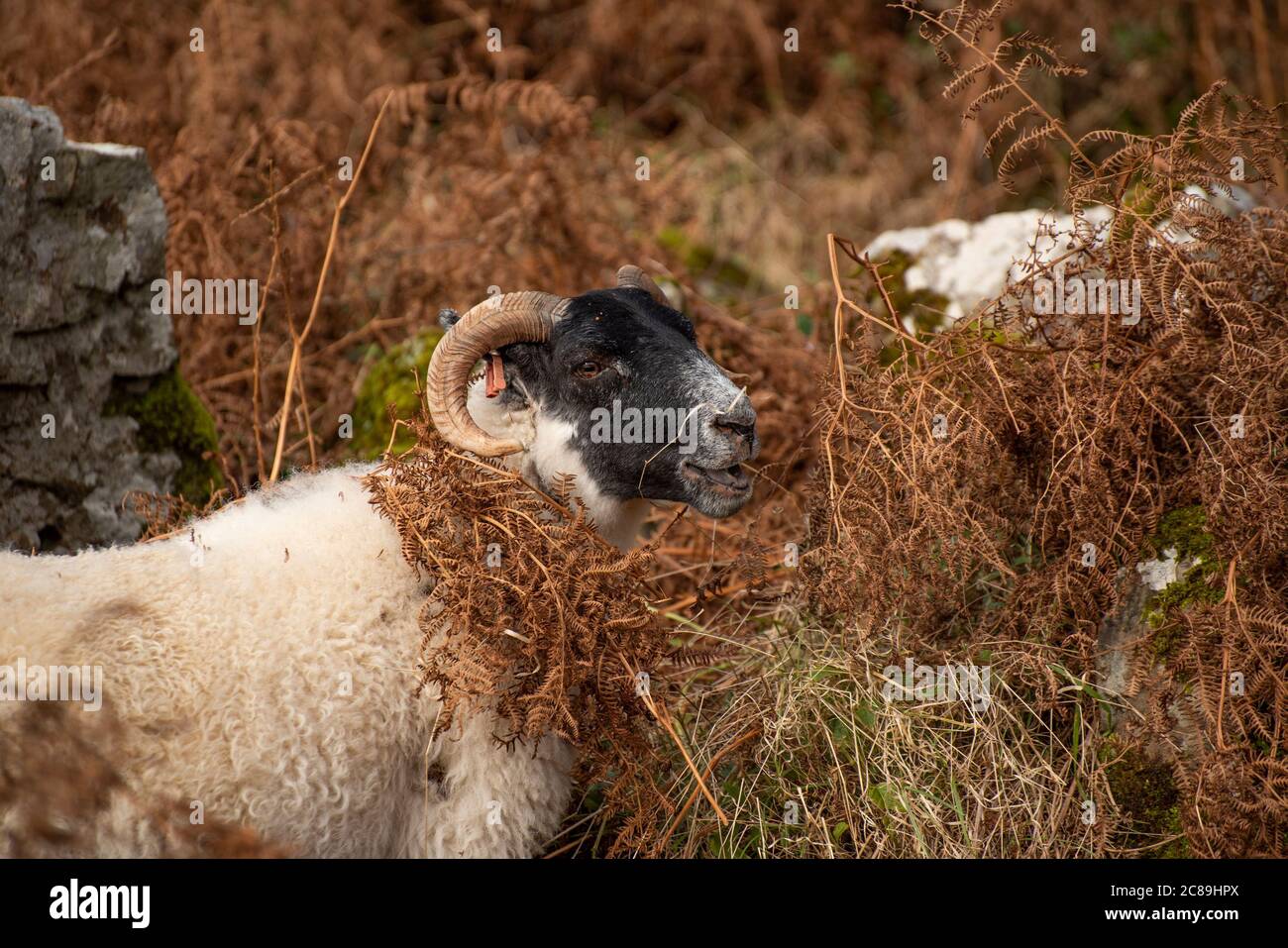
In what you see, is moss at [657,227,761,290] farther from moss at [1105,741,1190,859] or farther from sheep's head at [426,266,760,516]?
moss at [1105,741,1190,859]

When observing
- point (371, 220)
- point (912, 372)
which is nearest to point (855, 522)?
point (912, 372)

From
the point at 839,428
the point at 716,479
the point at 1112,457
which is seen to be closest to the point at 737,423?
the point at 716,479

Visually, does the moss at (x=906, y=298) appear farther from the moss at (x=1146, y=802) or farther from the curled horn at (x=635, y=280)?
the moss at (x=1146, y=802)

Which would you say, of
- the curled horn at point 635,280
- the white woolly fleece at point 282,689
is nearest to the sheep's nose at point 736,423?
the curled horn at point 635,280

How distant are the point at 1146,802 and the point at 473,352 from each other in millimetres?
3504

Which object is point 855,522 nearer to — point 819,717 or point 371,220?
point 819,717

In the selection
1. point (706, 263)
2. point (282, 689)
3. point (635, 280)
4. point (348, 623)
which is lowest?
point (282, 689)

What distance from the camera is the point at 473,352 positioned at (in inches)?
193

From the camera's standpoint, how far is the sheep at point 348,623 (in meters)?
4.13

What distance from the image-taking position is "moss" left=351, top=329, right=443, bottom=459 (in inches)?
296

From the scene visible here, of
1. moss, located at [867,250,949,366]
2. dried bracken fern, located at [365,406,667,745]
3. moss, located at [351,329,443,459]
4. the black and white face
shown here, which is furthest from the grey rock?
moss, located at [867,250,949,366]

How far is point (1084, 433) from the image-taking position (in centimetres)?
517

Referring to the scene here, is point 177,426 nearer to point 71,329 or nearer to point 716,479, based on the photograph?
point 71,329
